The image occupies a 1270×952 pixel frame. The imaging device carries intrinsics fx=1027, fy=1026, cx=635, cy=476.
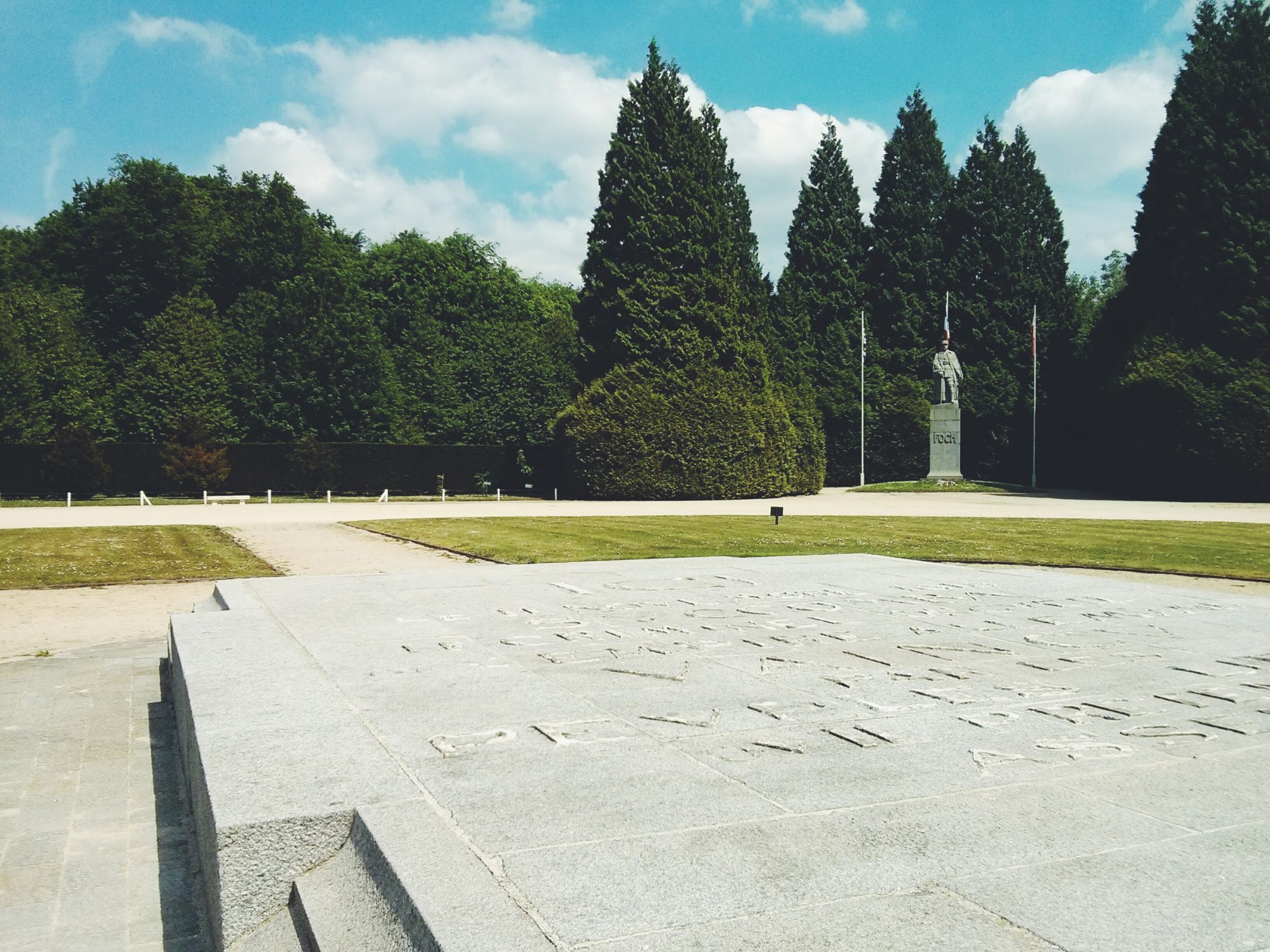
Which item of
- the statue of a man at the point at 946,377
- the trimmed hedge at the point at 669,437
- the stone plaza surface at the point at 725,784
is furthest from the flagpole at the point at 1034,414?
the stone plaza surface at the point at 725,784

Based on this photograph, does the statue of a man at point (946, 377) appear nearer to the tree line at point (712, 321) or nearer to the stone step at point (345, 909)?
the tree line at point (712, 321)

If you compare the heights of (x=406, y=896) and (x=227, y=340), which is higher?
(x=227, y=340)

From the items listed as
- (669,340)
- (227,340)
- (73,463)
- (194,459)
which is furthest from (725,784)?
(227,340)

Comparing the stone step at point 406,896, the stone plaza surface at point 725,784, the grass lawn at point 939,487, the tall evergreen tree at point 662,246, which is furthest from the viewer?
the grass lawn at point 939,487

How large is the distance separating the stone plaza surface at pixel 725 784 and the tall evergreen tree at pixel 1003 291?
42236mm

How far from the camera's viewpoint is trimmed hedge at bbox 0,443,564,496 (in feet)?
126

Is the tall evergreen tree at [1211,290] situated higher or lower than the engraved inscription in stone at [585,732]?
higher

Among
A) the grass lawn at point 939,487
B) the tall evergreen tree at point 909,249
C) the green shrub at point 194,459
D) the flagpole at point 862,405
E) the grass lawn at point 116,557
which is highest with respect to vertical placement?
the tall evergreen tree at point 909,249

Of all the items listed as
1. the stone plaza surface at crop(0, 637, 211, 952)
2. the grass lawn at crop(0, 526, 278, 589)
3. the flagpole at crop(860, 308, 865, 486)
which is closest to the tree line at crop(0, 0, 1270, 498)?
the flagpole at crop(860, 308, 865, 486)

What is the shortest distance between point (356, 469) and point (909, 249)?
2819 centimetres

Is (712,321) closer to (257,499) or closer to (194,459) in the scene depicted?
(257,499)

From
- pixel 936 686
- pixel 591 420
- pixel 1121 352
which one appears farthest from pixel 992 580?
pixel 1121 352

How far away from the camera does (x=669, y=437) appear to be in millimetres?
34906

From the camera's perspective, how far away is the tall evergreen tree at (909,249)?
49.5m
